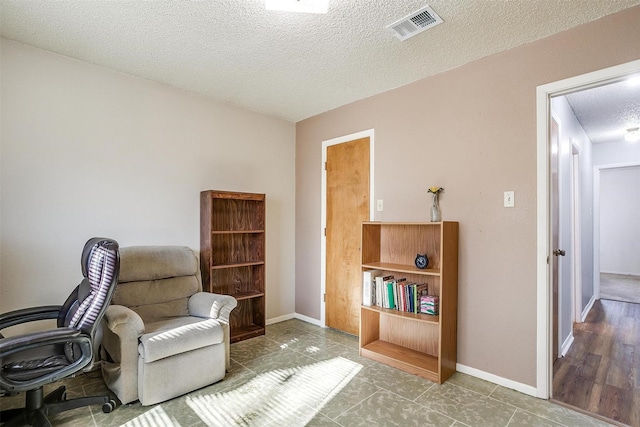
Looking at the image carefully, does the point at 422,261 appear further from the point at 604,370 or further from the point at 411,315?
the point at 604,370

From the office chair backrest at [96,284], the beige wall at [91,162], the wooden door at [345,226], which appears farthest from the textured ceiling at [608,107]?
the office chair backrest at [96,284]

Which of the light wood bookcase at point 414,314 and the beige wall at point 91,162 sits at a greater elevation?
the beige wall at point 91,162

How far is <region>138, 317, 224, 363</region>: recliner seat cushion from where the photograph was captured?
202 cm

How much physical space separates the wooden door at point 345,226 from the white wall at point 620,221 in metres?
6.56

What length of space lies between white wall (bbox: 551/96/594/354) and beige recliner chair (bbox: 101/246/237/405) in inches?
115

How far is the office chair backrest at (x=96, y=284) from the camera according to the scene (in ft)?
5.93

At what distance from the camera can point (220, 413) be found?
6.51 feet

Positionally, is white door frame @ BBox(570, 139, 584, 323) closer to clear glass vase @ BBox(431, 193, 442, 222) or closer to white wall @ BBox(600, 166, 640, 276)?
clear glass vase @ BBox(431, 193, 442, 222)

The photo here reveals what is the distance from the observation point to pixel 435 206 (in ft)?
8.73

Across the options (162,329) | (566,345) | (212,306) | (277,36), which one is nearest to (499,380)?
(566,345)

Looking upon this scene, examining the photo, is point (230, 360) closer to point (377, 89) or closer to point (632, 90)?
point (377, 89)

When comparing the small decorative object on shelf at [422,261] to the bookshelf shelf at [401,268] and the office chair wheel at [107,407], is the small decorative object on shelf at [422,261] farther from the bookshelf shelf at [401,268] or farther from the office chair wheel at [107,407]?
the office chair wheel at [107,407]

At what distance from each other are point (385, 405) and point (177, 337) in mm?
1450

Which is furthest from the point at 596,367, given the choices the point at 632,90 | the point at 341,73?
the point at 341,73
